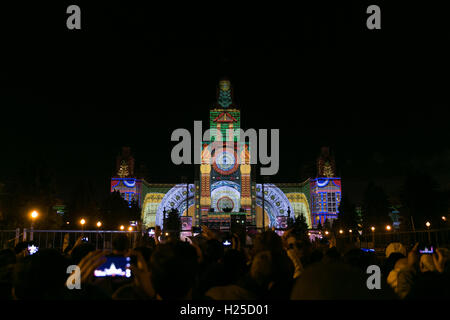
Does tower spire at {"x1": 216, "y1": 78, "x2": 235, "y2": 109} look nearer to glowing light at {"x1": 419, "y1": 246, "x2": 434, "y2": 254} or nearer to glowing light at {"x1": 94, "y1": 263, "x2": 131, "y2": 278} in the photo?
glowing light at {"x1": 419, "y1": 246, "x2": 434, "y2": 254}

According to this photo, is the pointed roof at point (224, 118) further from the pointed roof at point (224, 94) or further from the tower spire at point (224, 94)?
the pointed roof at point (224, 94)

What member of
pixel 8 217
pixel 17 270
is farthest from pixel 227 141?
pixel 17 270

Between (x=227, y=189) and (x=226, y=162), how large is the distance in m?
6.77

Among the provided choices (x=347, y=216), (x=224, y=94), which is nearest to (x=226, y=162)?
(x=224, y=94)

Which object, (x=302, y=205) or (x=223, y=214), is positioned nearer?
(x=223, y=214)

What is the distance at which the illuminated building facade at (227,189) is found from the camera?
88.1 meters

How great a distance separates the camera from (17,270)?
146 inches

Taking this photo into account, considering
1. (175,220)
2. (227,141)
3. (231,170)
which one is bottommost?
(175,220)

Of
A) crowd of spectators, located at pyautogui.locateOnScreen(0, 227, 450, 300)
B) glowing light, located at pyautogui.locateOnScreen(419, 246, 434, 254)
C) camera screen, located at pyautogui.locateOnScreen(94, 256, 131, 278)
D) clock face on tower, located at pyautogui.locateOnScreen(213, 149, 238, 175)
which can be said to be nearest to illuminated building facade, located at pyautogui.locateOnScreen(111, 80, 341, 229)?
clock face on tower, located at pyautogui.locateOnScreen(213, 149, 238, 175)

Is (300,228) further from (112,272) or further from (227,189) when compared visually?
(227,189)

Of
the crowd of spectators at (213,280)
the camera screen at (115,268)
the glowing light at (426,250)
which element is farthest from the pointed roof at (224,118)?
the crowd of spectators at (213,280)
